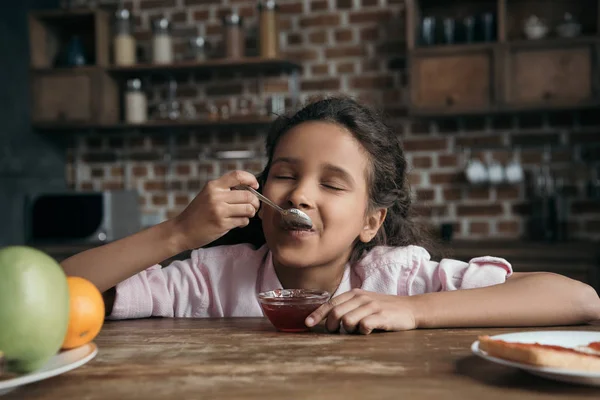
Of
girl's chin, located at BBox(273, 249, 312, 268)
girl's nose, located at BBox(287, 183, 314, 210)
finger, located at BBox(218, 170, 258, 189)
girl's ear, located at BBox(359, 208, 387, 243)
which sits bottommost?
girl's chin, located at BBox(273, 249, 312, 268)

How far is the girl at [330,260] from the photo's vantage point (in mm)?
1072

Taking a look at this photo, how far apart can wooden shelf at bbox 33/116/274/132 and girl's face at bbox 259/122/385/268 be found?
1979mm

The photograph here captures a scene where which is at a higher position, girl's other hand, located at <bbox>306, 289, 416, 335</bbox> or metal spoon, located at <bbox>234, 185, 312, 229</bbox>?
metal spoon, located at <bbox>234, 185, 312, 229</bbox>

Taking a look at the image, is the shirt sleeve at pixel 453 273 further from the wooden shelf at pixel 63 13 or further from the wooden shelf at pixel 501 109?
the wooden shelf at pixel 63 13

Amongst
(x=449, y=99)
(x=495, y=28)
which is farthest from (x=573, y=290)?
(x=495, y=28)

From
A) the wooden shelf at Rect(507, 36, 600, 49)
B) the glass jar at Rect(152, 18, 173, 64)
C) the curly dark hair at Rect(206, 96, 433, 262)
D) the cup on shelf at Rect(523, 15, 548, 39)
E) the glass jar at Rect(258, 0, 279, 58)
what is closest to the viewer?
the curly dark hair at Rect(206, 96, 433, 262)

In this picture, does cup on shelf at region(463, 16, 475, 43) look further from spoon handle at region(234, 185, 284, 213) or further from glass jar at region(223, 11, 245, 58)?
spoon handle at region(234, 185, 284, 213)

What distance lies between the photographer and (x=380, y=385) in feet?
2.28

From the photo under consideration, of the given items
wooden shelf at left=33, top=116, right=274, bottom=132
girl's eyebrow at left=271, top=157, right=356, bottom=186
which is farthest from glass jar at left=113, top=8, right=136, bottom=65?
girl's eyebrow at left=271, top=157, right=356, bottom=186

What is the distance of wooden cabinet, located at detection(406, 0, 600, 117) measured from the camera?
304 centimetres

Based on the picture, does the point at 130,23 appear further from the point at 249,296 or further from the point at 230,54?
the point at 249,296

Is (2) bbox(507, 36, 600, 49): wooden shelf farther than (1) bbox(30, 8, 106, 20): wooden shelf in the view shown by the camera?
No

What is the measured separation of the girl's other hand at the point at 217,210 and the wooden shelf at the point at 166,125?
214 centimetres

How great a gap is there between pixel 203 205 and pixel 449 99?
2.15 meters
